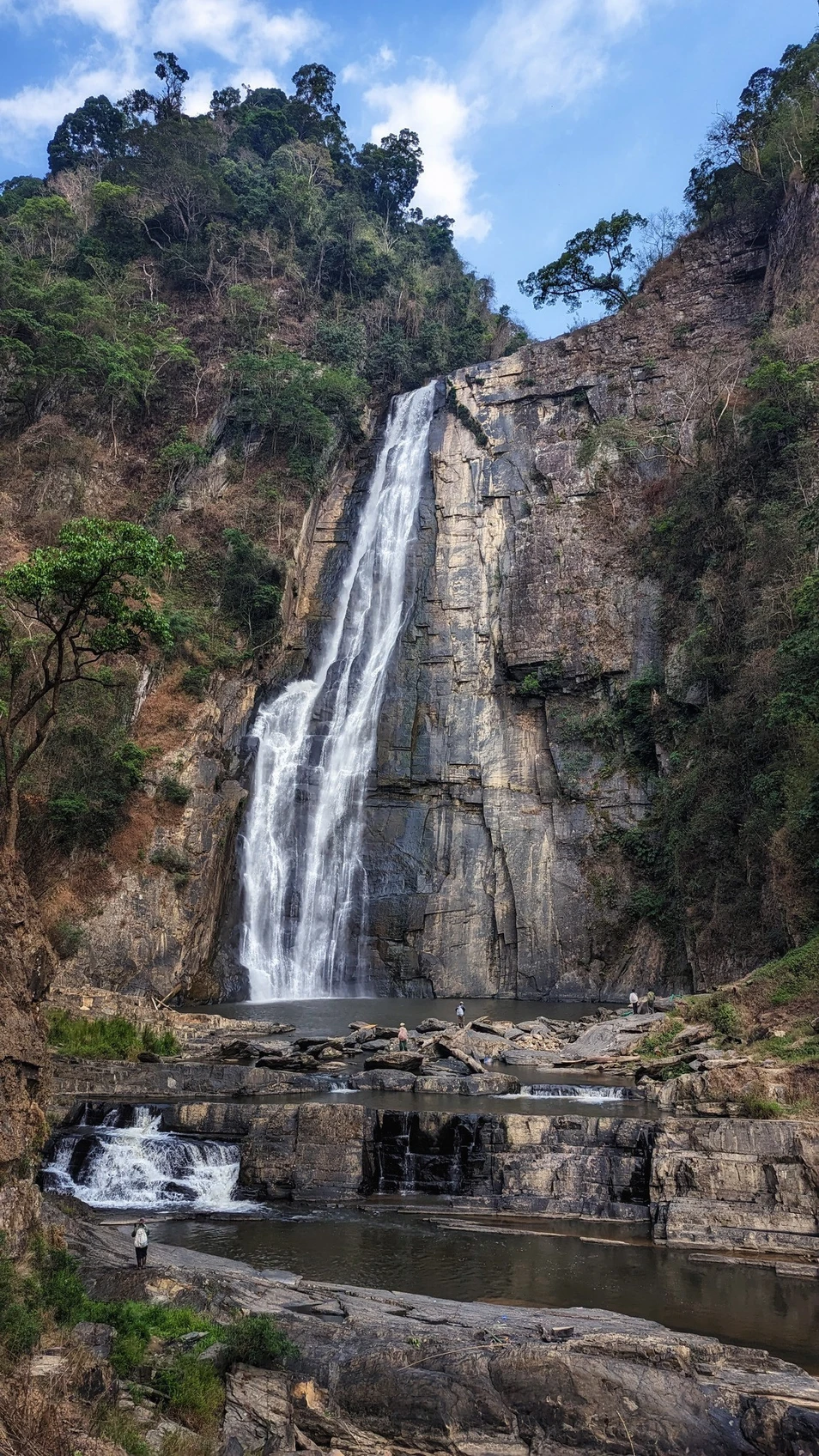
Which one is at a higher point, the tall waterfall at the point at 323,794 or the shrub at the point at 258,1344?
the tall waterfall at the point at 323,794

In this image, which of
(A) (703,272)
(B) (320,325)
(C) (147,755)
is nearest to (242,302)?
(B) (320,325)

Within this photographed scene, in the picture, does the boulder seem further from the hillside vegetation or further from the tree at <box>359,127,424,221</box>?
the tree at <box>359,127,424,221</box>

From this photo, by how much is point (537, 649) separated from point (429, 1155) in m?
22.6

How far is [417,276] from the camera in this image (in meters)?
50.6

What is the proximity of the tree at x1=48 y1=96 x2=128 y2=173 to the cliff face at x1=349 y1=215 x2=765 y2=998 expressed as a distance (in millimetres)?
32151

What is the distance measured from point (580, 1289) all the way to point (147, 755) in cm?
2293

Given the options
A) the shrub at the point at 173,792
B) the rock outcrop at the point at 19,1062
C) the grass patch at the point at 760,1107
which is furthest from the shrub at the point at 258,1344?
the shrub at the point at 173,792

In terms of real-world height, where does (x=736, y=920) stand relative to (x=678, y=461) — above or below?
below

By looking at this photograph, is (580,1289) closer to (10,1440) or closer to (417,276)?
(10,1440)

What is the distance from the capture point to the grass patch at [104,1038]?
1672cm

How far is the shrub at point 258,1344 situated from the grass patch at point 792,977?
426 inches

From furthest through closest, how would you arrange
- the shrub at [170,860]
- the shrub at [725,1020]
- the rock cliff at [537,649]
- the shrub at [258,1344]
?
the rock cliff at [537,649]
the shrub at [170,860]
the shrub at [725,1020]
the shrub at [258,1344]

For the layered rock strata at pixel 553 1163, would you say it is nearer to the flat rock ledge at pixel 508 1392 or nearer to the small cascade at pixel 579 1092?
the small cascade at pixel 579 1092

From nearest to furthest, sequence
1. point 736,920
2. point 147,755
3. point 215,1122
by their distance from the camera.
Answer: point 215,1122
point 736,920
point 147,755
